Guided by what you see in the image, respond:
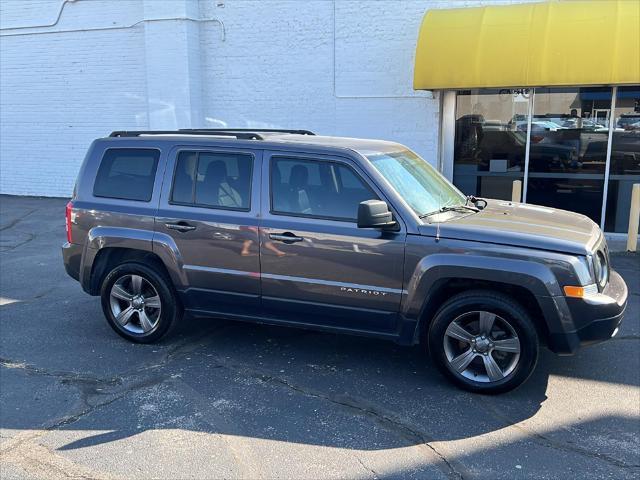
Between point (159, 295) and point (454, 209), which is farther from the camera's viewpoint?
point (159, 295)

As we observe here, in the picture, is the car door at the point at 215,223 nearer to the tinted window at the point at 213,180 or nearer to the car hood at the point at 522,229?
the tinted window at the point at 213,180

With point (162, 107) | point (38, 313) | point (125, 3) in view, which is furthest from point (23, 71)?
point (38, 313)

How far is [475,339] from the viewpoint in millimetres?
4277

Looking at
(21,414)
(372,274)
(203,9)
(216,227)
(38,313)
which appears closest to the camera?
(21,414)

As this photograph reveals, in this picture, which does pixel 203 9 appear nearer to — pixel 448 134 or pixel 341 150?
pixel 448 134

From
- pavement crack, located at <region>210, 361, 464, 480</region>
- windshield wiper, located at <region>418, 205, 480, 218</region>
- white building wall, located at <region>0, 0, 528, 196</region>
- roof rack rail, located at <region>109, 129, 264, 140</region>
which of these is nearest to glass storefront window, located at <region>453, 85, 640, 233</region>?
white building wall, located at <region>0, 0, 528, 196</region>

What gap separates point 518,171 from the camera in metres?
11.0

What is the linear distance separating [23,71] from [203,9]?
536cm

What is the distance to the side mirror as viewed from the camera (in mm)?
4113

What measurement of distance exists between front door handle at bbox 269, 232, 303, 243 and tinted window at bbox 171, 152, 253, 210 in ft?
1.21

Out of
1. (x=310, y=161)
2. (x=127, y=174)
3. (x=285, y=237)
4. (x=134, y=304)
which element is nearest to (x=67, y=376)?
(x=134, y=304)

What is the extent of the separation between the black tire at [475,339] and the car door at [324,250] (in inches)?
14.4

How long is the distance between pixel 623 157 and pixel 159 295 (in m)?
8.82

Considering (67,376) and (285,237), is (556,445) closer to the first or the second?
(285,237)
